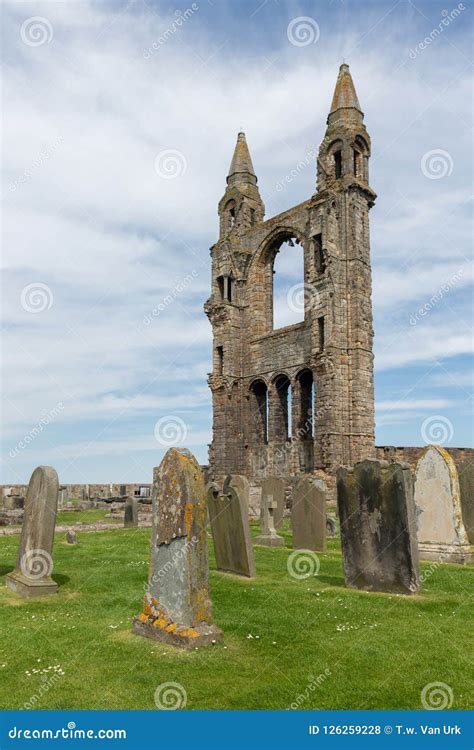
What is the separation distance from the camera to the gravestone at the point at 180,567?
509cm

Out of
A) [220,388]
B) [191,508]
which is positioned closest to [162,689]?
[191,508]

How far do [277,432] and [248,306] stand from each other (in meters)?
7.21

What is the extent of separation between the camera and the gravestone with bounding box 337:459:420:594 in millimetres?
7035

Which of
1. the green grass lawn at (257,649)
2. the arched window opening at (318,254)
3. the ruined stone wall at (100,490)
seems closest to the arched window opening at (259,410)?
the arched window opening at (318,254)

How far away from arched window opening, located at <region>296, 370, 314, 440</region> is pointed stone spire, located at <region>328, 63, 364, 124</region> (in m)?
12.2

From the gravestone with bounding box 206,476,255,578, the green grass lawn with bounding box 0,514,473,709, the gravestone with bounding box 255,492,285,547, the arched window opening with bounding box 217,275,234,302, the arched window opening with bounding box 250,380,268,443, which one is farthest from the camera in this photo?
the arched window opening with bounding box 217,275,234,302

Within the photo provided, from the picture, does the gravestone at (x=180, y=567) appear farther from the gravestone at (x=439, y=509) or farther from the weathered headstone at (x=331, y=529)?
the weathered headstone at (x=331, y=529)

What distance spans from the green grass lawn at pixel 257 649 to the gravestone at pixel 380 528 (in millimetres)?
273

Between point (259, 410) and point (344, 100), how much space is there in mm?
15576

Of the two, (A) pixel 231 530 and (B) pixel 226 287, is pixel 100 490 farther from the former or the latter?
(A) pixel 231 530

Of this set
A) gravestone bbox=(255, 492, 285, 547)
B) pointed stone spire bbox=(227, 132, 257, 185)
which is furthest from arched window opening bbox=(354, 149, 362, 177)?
gravestone bbox=(255, 492, 285, 547)

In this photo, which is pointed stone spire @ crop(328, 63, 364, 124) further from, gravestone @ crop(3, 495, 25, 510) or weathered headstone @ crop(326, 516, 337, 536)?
gravestone @ crop(3, 495, 25, 510)

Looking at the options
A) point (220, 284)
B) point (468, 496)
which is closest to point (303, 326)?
point (220, 284)

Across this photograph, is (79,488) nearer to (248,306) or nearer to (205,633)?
(248,306)
